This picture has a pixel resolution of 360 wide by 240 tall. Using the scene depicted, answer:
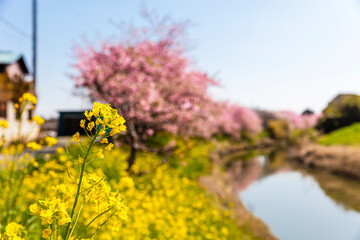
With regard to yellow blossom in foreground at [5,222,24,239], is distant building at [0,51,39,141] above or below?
below

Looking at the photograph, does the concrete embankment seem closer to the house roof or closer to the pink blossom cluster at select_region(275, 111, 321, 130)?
the house roof

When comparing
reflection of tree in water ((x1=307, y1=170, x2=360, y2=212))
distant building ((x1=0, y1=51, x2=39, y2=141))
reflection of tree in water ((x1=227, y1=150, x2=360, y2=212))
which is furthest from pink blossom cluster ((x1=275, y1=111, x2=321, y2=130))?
distant building ((x1=0, y1=51, x2=39, y2=141))

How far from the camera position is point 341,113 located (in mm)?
26203

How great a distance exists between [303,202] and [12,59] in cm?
2357

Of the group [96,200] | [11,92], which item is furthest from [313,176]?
[11,92]

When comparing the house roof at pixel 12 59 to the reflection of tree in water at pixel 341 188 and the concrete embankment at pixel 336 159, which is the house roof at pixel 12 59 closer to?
the reflection of tree in water at pixel 341 188

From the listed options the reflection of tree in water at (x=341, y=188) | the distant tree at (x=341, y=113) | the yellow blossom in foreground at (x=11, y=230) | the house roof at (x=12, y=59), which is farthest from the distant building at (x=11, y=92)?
the distant tree at (x=341, y=113)

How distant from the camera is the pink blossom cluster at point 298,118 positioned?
58.7m

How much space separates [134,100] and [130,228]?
3934 millimetres

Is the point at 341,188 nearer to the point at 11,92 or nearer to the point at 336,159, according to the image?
the point at 336,159

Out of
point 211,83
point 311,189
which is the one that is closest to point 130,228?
point 211,83

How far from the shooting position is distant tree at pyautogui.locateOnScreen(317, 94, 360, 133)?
24.9 metres

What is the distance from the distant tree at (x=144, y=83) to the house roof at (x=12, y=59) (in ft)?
55.1

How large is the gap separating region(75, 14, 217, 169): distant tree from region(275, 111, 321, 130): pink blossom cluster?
52283 mm
